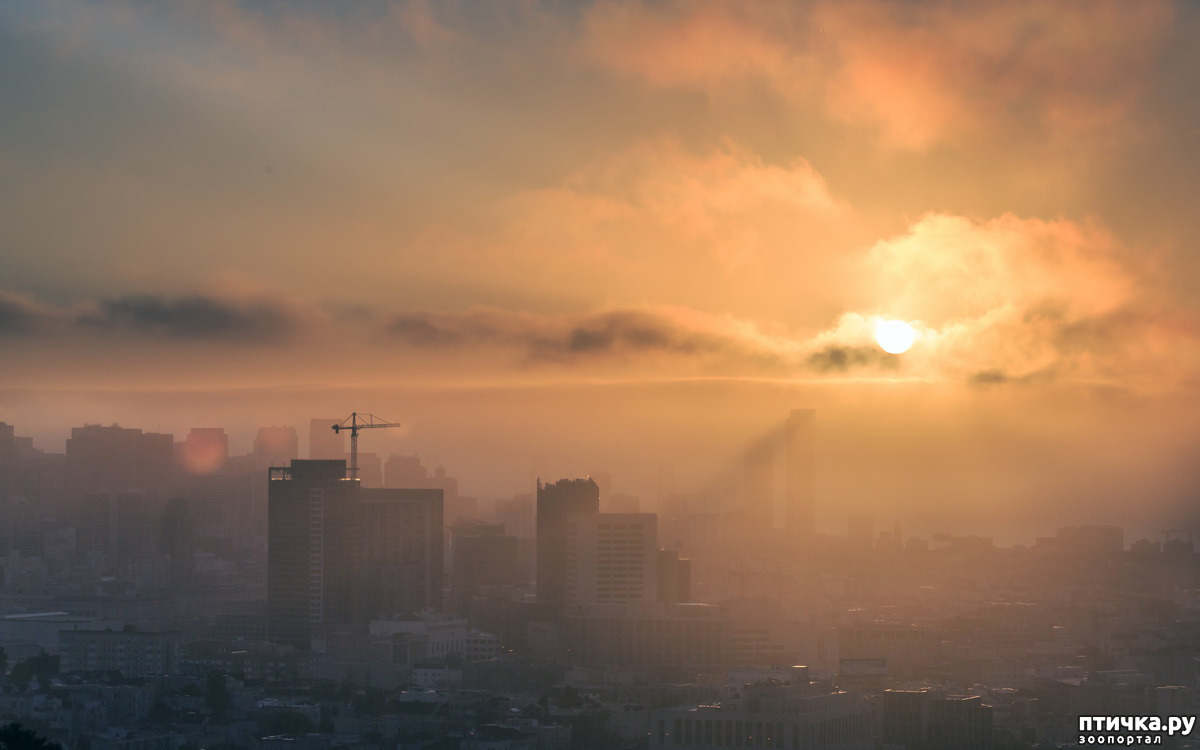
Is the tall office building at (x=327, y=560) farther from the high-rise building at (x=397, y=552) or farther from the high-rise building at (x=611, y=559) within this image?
the high-rise building at (x=611, y=559)

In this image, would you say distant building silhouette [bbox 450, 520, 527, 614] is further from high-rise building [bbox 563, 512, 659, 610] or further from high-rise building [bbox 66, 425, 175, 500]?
high-rise building [bbox 66, 425, 175, 500]

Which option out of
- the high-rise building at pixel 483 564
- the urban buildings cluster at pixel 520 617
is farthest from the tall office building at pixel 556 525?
the high-rise building at pixel 483 564

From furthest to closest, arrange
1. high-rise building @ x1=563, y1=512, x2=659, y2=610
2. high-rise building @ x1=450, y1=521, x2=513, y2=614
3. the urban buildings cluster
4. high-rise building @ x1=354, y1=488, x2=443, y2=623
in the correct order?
1. high-rise building @ x1=450, y1=521, x2=513, y2=614
2. high-rise building @ x1=354, y1=488, x2=443, y2=623
3. high-rise building @ x1=563, y1=512, x2=659, y2=610
4. the urban buildings cluster

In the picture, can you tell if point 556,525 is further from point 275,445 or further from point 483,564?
point 275,445

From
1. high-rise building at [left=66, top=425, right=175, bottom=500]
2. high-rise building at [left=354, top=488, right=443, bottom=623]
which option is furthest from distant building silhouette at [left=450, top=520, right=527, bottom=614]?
high-rise building at [left=66, top=425, right=175, bottom=500]

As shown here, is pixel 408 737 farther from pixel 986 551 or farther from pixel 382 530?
pixel 986 551

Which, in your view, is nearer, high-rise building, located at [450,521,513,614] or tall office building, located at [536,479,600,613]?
tall office building, located at [536,479,600,613]
